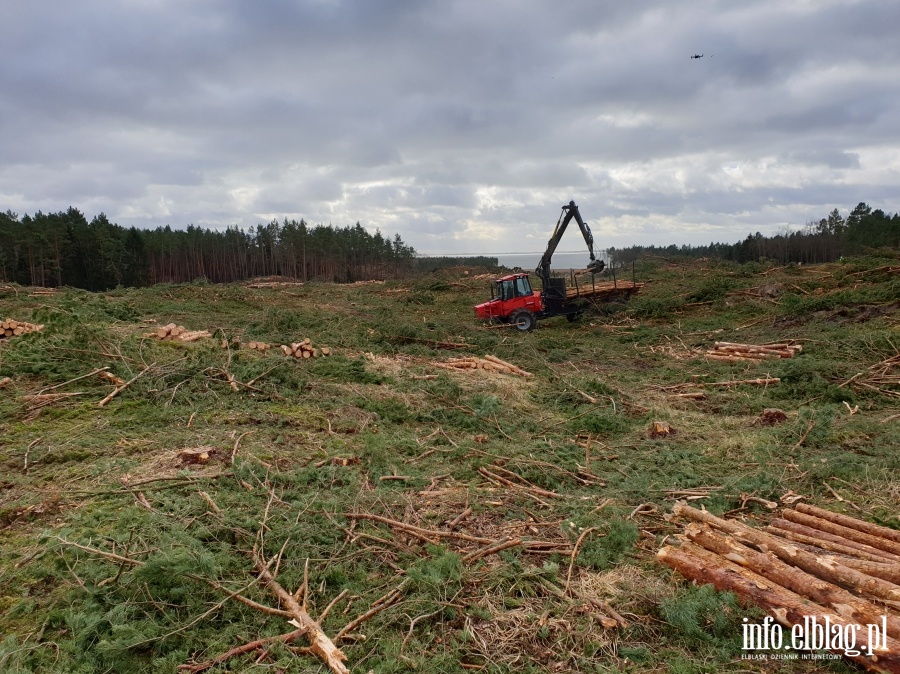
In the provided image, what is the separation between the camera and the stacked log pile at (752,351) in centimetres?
1344

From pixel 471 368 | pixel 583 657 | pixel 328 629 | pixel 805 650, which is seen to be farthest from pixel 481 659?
pixel 471 368

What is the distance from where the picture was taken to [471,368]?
497 inches

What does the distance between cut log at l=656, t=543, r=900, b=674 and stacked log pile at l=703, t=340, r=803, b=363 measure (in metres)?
10.6

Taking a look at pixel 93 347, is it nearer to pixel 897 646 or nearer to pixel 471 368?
pixel 471 368

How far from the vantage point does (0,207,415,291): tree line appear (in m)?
44.2

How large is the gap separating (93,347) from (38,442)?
375cm

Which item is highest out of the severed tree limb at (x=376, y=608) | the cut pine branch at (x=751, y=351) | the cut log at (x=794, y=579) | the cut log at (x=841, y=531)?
the cut pine branch at (x=751, y=351)

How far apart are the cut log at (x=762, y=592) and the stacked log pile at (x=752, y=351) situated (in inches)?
416

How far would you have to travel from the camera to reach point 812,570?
3.76 metres

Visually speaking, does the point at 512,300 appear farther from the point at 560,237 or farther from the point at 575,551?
the point at 575,551

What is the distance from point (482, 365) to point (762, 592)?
939 cm

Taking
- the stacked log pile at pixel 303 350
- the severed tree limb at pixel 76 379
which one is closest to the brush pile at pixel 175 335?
the stacked log pile at pixel 303 350

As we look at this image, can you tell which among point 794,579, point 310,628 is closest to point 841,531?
point 794,579

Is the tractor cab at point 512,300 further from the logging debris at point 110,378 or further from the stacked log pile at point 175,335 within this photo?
the logging debris at point 110,378
